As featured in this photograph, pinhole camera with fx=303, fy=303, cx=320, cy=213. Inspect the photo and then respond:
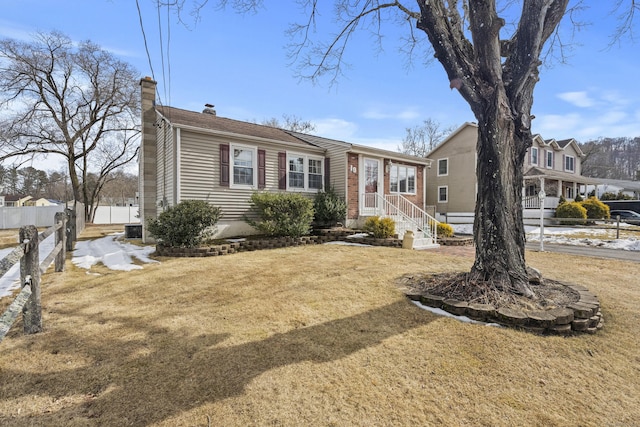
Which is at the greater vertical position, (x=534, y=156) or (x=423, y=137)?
(x=423, y=137)

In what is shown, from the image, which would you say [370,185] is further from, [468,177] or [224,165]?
[468,177]

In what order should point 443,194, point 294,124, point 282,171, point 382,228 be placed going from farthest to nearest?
1. point 294,124
2. point 443,194
3. point 282,171
4. point 382,228

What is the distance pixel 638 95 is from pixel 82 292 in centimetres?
1482

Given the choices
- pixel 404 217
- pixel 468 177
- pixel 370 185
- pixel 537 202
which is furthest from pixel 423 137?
pixel 404 217

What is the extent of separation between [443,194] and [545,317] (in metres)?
20.7

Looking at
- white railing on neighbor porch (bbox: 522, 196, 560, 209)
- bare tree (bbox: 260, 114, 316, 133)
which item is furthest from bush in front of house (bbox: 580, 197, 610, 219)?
bare tree (bbox: 260, 114, 316, 133)

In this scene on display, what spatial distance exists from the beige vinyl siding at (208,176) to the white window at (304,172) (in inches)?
45.4

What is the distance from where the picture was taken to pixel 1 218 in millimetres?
20531

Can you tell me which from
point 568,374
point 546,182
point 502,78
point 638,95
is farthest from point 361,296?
point 546,182

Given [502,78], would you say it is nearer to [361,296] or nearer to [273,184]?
[361,296]

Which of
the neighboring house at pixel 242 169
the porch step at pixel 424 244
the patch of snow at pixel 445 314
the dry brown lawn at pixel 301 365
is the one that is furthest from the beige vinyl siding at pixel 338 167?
the patch of snow at pixel 445 314

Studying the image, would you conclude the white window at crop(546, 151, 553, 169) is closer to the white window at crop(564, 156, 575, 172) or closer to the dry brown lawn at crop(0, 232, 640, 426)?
the white window at crop(564, 156, 575, 172)

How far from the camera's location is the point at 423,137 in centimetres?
3559

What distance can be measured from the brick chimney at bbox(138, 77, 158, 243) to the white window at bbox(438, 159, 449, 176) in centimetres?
1907
